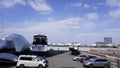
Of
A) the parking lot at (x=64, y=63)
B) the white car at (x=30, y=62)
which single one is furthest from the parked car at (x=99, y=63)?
the white car at (x=30, y=62)

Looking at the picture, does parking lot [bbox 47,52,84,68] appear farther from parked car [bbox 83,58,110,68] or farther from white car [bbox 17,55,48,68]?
white car [bbox 17,55,48,68]

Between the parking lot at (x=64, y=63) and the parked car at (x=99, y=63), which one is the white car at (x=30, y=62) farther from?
the parked car at (x=99, y=63)

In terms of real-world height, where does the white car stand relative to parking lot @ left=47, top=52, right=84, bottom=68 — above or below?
above

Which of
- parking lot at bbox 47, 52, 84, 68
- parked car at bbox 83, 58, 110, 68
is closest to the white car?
parking lot at bbox 47, 52, 84, 68

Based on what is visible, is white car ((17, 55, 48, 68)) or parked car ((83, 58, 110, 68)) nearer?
white car ((17, 55, 48, 68))

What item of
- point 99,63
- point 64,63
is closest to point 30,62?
point 99,63

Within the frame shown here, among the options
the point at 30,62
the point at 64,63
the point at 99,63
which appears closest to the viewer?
the point at 30,62

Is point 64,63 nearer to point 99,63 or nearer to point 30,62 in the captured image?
point 99,63

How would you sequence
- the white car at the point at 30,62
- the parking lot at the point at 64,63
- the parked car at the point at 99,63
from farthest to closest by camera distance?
the parking lot at the point at 64,63
the parked car at the point at 99,63
the white car at the point at 30,62

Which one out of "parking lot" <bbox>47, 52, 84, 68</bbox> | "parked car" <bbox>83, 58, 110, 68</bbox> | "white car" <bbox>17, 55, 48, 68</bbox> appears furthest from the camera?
"parking lot" <bbox>47, 52, 84, 68</bbox>

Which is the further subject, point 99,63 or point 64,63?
point 64,63

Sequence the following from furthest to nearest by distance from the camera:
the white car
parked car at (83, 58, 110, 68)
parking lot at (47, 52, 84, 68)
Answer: parking lot at (47, 52, 84, 68), parked car at (83, 58, 110, 68), the white car

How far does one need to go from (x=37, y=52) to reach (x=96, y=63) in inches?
940

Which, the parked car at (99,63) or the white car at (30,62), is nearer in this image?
the white car at (30,62)
